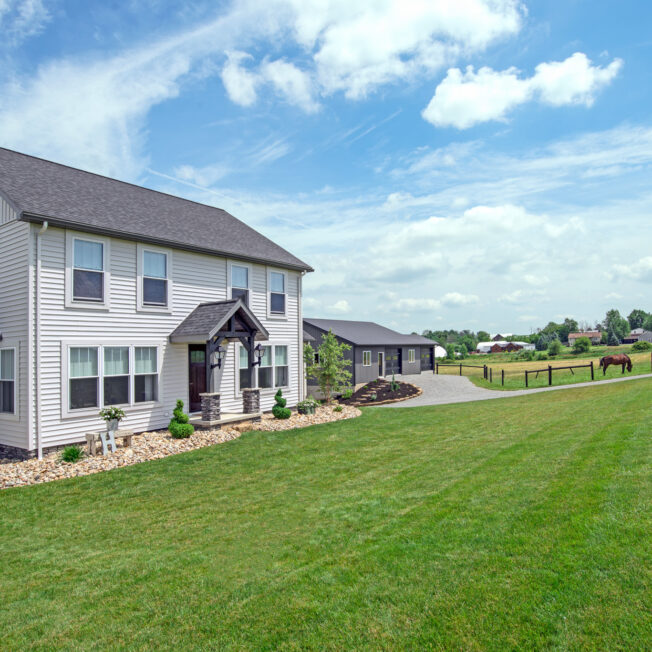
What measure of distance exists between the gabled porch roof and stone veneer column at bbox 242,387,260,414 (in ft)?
6.62

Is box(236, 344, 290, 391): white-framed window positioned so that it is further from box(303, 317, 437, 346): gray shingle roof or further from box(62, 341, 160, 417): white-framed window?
box(303, 317, 437, 346): gray shingle roof

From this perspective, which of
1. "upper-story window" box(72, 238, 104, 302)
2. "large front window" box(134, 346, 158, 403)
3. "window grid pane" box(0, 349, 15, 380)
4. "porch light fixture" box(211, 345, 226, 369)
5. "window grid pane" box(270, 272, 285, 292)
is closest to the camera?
"window grid pane" box(0, 349, 15, 380)

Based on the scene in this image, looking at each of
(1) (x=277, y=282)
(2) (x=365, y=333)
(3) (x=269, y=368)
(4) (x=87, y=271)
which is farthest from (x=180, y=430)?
(2) (x=365, y=333)

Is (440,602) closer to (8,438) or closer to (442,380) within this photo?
(8,438)

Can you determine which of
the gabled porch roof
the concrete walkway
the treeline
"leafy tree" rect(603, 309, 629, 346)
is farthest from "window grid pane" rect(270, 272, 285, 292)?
"leafy tree" rect(603, 309, 629, 346)

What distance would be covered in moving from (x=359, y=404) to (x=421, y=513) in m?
20.4

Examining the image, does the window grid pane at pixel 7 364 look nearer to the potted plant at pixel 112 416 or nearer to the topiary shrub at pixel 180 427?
the potted plant at pixel 112 416

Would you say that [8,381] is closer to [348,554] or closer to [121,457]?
[121,457]

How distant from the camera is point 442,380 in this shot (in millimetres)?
34844

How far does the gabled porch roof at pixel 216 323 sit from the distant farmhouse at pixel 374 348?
51.5ft

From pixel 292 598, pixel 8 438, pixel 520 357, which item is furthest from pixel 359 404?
pixel 520 357

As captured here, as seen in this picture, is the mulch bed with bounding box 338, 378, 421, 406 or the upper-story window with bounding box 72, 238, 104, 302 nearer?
the upper-story window with bounding box 72, 238, 104, 302

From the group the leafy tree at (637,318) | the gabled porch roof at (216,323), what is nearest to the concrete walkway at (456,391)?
the gabled porch roof at (216,323)

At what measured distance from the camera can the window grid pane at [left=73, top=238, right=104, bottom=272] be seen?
12258mm
